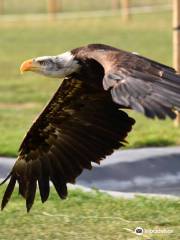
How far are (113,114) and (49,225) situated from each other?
887 millimetres

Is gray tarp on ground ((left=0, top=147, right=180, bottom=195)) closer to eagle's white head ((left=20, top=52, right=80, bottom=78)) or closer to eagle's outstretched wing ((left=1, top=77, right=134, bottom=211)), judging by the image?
eagle's outstretched wing ((left=1, top=77, right=134, bottom=211))

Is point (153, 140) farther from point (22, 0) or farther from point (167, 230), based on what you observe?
point (22, 0)

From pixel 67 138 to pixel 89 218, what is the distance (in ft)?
1.94

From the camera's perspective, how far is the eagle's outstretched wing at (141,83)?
5121mm

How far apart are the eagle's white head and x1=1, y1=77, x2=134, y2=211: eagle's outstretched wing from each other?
179 millimetres

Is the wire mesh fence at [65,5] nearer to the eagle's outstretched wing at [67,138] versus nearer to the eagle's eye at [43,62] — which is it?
the eagle's outstretched wing at [67,138]

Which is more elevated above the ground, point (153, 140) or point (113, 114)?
point (113, 114)

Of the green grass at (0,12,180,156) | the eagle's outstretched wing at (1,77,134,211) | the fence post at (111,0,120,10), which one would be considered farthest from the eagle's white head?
the fence post at (111,0,120,10)

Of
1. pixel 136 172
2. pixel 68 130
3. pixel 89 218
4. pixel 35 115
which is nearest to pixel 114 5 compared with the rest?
pixel 35 115

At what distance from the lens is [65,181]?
23.2 ft

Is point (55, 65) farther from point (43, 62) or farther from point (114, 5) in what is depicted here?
point (114, 5)

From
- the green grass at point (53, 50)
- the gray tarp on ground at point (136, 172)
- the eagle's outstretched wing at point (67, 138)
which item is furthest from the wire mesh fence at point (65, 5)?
the eagle's outstretched wing at point (67, 138)

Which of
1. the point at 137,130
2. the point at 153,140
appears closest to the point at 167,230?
the point at 153,140

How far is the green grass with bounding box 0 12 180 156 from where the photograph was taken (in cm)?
1045
